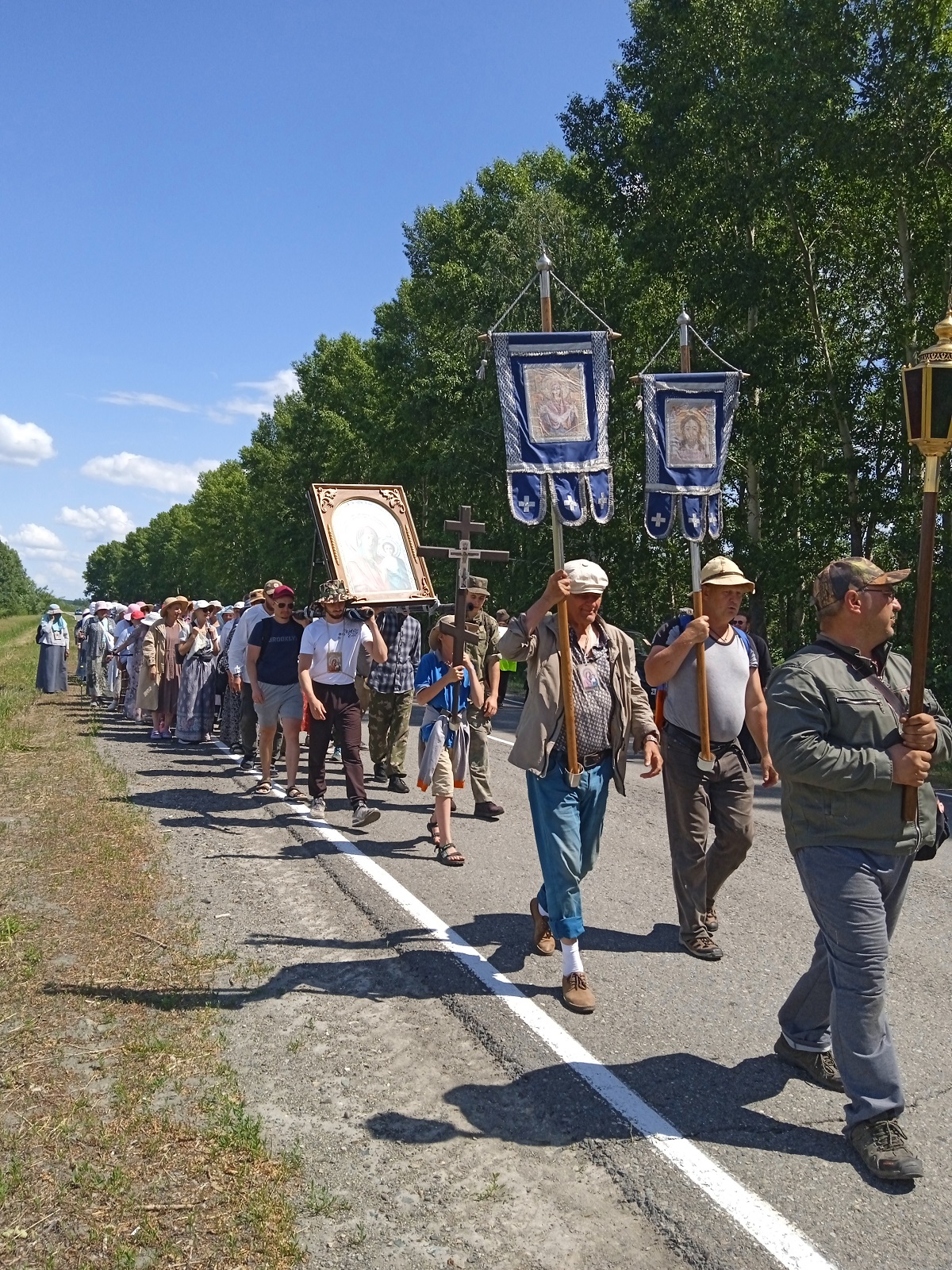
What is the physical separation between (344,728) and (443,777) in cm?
143

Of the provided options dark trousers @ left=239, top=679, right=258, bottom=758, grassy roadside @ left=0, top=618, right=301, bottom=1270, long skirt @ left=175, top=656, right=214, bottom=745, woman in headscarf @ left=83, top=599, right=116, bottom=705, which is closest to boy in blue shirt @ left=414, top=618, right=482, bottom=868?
grassy roadside @ left=0, top=618, right=301, bottom=1270

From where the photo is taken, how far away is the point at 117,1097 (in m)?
3.88

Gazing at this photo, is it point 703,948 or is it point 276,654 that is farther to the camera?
point 276,654

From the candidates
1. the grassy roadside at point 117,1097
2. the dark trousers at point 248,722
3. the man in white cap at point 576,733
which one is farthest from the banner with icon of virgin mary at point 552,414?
the dark trousers at point 248,722

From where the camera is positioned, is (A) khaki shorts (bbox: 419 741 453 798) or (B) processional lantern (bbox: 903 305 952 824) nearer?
(B) processional lantern (bbox: 903 305 952 824)

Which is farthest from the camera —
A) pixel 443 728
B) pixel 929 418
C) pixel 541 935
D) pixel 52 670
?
pixel 52 670

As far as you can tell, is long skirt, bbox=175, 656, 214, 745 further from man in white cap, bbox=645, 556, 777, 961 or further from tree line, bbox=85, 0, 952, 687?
tree line, bbox=85, 0, 952, 687

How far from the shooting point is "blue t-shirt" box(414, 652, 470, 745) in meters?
7.74

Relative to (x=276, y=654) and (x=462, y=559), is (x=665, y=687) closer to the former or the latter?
→ (x=462, y=559)

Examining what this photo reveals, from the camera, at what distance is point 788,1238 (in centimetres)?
305

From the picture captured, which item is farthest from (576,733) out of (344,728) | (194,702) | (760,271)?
(760,271)

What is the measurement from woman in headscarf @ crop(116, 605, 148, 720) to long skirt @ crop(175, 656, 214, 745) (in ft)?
8.03

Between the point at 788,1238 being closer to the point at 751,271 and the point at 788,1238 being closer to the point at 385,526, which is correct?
the point at 385,526

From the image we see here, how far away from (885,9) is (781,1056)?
63.6 feet
